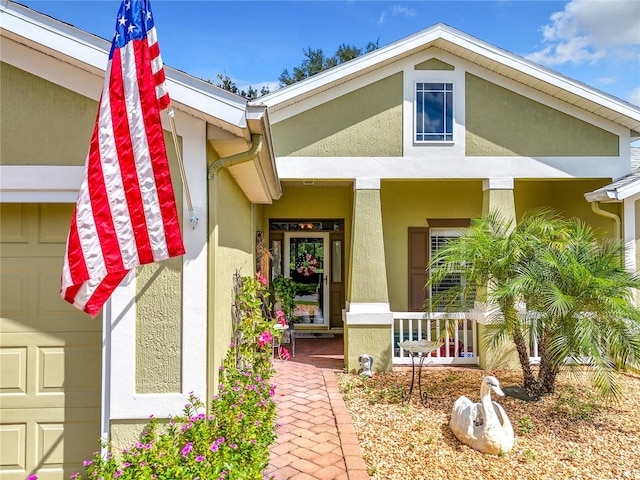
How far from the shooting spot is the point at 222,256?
4.07 meters

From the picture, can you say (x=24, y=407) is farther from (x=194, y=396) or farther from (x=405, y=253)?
(x=405, y=253)

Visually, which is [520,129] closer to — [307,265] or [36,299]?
[307,265]

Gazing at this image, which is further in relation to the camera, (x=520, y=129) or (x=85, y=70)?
(x=520, y=129)

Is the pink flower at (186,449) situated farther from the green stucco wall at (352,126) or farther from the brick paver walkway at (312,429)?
the green stucco wall at (352,126)

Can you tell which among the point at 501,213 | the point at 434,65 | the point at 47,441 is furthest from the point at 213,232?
the point at 434,65

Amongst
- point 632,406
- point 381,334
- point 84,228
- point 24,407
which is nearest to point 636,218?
point 632,406

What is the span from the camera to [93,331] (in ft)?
10.7

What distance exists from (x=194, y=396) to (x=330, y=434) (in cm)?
205

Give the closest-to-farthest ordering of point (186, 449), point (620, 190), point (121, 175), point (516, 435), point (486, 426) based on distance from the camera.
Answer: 1. point (121, 175)
2. point (186, 449)
3. point (486, 426)
4. point (516, 435)
5. point (620, 190)

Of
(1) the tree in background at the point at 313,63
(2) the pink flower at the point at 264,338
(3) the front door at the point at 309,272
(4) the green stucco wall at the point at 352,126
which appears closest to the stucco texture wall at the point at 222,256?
(2) the pink flower at the point at 264,338

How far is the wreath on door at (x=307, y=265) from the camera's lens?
10375mm

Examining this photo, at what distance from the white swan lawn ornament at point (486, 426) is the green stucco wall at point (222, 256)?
105 inches

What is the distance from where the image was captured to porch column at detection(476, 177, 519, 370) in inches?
278

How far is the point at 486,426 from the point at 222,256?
3219mm
